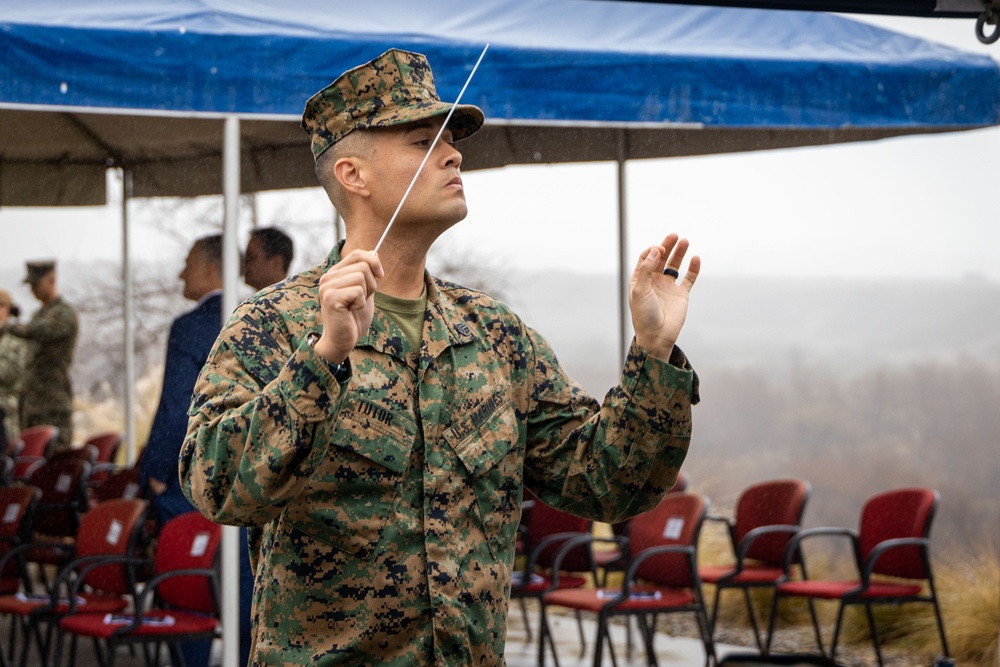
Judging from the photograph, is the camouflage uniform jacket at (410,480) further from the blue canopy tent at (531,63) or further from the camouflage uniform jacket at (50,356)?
the camouflage uniform jacket at (50,356)

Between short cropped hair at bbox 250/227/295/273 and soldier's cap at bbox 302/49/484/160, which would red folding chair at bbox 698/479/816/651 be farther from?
soldier's cap at bbox 302/49/484/160

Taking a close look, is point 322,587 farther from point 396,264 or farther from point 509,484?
point 396,264

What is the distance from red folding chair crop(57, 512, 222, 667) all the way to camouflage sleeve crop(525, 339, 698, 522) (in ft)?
10.3

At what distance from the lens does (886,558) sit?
6301 mm

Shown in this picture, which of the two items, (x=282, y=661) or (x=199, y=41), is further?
(x=199, y=41)

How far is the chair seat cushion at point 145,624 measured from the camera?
16.7 ft

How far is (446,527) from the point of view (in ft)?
6.92

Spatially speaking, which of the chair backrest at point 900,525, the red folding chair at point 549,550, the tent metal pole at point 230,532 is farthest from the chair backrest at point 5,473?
the chair backrest at point 900,525

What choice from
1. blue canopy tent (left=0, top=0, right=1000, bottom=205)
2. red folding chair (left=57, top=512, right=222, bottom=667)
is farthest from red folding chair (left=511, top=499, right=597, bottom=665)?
blue canopy tent (left=0, top=0, right=1000, bottom=205)

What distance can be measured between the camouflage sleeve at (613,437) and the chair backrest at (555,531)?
405 centimetres

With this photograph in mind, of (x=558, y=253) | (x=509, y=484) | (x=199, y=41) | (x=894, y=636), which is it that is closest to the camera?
(x=509, y=484)

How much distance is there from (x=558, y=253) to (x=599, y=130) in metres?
12.3

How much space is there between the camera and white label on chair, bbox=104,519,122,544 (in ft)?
18.6

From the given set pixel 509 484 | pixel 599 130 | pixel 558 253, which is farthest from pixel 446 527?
pixel 558 253
